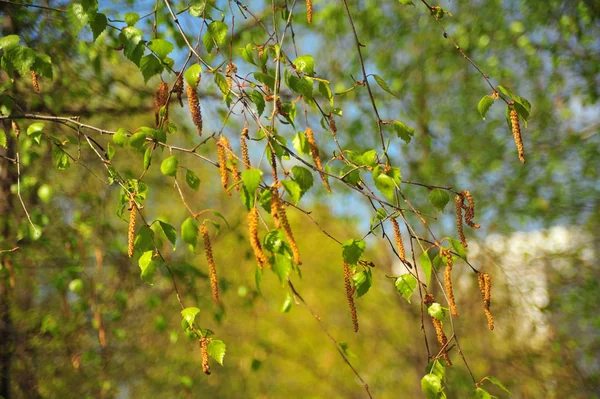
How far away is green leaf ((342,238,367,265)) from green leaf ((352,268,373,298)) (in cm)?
5

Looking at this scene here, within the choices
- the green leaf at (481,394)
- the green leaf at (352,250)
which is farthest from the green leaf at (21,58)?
the green leaf at (481,394)

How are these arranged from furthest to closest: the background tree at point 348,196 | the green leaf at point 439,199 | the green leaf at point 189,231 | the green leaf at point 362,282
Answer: the background tree at point 348,196
the green leaf at point 439,199
the green leaf at point 362,282
the green leaf at point 189,231

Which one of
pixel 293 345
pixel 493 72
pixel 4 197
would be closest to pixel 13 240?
pixel 4 197

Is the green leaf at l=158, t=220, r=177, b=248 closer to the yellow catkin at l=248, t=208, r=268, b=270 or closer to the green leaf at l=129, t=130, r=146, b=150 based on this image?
the green leaf at l=129, t=130, r=146, b=150

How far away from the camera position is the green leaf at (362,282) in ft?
4.43

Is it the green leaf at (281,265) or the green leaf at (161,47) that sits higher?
the green leaf at (161,47)

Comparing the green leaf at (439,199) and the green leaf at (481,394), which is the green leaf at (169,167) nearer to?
the green leaf at (439,199)

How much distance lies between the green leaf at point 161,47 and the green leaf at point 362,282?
736 mm

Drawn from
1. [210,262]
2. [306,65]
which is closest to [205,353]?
[210,262]

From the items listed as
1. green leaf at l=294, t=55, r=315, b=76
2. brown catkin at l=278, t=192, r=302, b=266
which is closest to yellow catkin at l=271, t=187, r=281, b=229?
brown catkin at l=278, t=192, r=302, b=266

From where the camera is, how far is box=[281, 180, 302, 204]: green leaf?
1142mm

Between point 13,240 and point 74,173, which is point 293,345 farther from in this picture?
point 13,240

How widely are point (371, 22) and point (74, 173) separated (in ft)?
9.36

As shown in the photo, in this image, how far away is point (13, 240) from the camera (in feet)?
10.8
